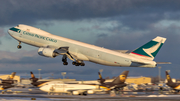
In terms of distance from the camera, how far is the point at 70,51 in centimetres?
4978

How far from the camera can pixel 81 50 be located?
48562mm

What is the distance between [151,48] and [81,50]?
14.1 metres

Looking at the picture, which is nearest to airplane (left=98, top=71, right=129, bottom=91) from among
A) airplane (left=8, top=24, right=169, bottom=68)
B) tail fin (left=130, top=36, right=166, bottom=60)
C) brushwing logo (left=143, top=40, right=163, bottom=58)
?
airplane (left=8, top=24, right=169, bottom=68)

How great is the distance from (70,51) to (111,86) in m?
39.2

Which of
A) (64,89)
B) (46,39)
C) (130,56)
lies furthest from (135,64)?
(64,89)

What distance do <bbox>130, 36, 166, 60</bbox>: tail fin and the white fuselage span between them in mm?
1557

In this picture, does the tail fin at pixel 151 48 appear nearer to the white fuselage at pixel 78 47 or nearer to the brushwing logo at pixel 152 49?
the brushwing logo at pixel 152 49

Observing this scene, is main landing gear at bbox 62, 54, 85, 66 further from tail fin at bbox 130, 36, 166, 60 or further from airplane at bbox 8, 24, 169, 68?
tail fin at bbox 130, 36, 166, 60

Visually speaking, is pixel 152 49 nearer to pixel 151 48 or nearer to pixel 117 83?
pixel 151 48

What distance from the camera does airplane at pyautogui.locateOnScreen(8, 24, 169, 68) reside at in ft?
145

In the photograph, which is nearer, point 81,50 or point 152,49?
point 152,49

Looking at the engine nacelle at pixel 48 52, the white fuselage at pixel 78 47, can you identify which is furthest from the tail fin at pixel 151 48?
the engine nacelle at pixel 48 52

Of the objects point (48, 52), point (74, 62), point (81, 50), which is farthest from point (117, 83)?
point (48, 52)

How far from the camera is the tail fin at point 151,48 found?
43906mm
